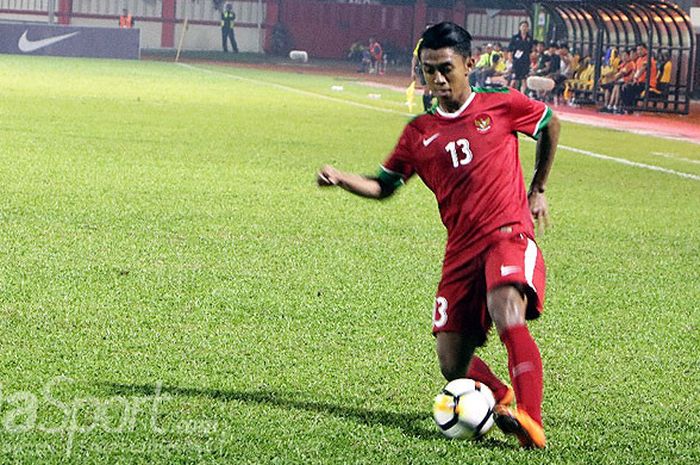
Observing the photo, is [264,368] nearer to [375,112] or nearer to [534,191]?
[534,191]

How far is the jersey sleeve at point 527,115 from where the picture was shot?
18.6ft

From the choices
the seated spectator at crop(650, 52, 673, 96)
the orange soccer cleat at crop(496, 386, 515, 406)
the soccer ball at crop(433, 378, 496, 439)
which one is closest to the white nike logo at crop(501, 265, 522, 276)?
the soccer ball at crop(433, 378, 496, 439)

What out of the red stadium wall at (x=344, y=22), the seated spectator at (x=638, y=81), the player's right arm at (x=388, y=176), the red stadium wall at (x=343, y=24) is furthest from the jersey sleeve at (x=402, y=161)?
the red stadium wall at (x=343, y=24)

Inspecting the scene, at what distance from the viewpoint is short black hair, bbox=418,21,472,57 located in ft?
17.9

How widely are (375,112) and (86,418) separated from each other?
24251mm

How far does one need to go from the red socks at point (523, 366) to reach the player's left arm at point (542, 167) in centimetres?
66

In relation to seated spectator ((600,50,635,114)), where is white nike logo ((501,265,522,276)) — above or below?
above

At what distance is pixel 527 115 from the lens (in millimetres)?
5719

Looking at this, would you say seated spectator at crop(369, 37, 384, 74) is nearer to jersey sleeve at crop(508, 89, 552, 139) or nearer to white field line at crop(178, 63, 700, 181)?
white field line at crop(178, 63, 700, 181)

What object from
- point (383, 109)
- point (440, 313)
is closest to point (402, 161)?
point (440, 313)

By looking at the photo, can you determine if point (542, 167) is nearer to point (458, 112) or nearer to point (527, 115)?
point (527, 115)

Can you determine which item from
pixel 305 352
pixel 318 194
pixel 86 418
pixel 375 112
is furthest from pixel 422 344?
pixel 375 112

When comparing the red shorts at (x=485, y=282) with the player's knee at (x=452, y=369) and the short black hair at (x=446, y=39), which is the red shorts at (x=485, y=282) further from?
the short black hair at (x=446, y=39)

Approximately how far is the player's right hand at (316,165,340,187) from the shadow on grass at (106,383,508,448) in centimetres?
88
